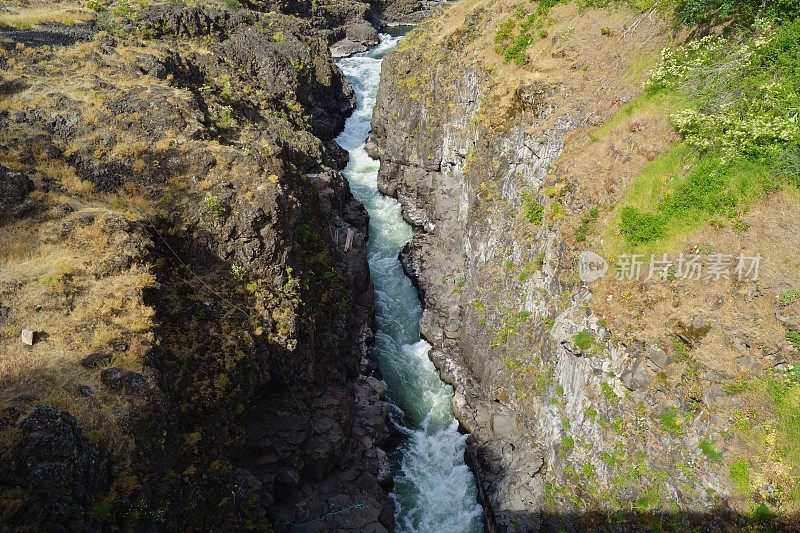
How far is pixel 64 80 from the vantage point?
27.2 meters

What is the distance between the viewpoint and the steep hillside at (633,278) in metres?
14.8

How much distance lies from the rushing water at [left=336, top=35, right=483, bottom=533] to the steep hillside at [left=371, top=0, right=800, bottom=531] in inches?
56.4

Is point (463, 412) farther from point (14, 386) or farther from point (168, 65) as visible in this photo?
point (168, 65)

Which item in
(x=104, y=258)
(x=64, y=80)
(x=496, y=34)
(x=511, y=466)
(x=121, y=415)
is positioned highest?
(x=496, y=34)

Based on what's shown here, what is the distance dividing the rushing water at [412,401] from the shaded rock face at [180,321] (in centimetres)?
165

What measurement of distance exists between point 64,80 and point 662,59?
32.6 meters

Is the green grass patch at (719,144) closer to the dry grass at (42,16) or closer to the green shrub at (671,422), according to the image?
the green shrub at (671,422)

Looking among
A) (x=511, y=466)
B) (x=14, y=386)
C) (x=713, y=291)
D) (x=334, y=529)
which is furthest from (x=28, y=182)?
(x=713, y=291)

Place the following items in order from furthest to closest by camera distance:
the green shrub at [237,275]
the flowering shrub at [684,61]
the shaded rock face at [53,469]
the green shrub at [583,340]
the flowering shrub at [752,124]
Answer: the green shrub at [237,275] → the flowering shrub at [684,61] → the green shrub at [583,340] → the flowering shrub at [752,124] → the shaded rock face at [53,469]

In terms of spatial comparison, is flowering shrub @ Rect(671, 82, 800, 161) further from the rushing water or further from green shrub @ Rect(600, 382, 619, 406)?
the rushing water

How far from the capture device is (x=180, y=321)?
18672mm

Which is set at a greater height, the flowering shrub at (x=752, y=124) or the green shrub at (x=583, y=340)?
the flowering shrub at (x=752, y=124)

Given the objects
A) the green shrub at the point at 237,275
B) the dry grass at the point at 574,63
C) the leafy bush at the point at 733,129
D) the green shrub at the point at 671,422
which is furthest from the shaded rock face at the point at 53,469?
the dry grass at the point at 574,63

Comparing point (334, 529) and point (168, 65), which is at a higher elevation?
point (168, 65)
